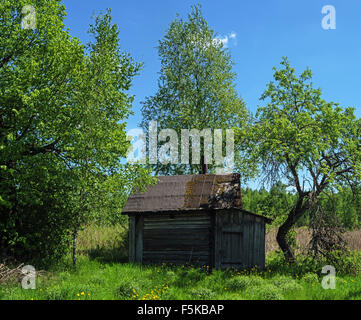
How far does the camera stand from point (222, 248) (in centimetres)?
1900

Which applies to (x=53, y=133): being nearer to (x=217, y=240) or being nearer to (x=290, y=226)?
(x=217, y=240)

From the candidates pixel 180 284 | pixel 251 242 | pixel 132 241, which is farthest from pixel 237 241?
pixel 132 241

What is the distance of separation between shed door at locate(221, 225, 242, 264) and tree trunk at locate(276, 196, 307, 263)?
257 centimetres

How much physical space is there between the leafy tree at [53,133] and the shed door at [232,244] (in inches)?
195

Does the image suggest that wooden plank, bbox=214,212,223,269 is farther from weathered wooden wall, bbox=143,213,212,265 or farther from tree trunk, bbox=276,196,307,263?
tree trunk, bbox=276,196,307,263

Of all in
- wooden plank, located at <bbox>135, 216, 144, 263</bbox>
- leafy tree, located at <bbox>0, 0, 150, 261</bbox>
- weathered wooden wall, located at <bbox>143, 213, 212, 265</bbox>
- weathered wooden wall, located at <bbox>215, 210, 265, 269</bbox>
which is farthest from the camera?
wooden plank, located at <bbox>135, 216, 144, 263</bbox>

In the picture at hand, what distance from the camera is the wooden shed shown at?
1905 centimetres

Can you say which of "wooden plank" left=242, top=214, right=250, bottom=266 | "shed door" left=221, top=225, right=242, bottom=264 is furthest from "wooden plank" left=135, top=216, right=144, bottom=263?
"wooden plank" left=242, top=214, right=250, bottom=266

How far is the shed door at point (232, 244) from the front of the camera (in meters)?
19.0

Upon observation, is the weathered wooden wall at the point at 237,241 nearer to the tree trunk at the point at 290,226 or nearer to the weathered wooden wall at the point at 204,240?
the weathered wooden wall at the point at 204,240

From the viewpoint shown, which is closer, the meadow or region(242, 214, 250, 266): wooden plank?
the meadow

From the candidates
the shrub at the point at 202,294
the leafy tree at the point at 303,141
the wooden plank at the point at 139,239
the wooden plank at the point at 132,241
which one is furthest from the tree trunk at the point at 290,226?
the shrub at the point at 202,294

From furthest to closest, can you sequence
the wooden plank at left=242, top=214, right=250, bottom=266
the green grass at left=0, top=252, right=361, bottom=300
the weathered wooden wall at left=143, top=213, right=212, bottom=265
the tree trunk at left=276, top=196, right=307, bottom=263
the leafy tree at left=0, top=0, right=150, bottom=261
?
1. the tree trunk at left=276, top=196, right=307, bottom=263
2. the weathered wooden wall at left=143, top=213, right=212, bottom=265
3. the wooden plank at left=242, top=214, right=250, bottom=266
4. the leafy tree at left=0, top=0, right=150, bottom=261
5. the green grass at left=0, top=252, right=361, bottom=300
